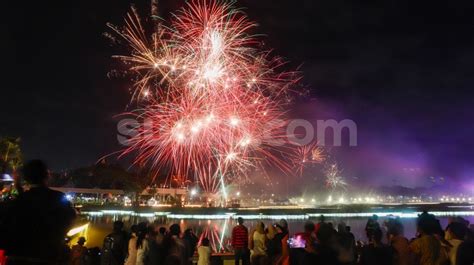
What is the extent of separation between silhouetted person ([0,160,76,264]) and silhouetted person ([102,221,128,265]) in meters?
6.34

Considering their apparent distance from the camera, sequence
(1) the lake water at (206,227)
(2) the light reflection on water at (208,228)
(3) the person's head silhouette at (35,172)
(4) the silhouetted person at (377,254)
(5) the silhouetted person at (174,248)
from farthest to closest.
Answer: (1) the lake water at (206,227), (2) the light reflection on water at (208,228), (5) the silhouetted person at (174,248), (4) the silhouetted person at (377,254), (3) the person's head silhouette at (35,172)

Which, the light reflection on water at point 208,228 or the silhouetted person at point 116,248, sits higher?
the silhouetted person at point 116,248

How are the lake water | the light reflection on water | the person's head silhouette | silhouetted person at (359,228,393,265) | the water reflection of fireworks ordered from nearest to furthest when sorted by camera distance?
the person's head silhouette < silhouetted person at (359,228,393,265) < the water reflection of fireworks < the light reflection on water < the lake water

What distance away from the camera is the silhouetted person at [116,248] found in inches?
360

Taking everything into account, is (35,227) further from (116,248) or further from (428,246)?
(116,248)

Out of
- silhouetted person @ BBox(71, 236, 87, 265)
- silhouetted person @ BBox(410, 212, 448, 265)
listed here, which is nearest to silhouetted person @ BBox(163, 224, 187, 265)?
silhouetted person @ BBox(71, 236, 87, 265)

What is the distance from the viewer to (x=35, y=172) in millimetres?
3379

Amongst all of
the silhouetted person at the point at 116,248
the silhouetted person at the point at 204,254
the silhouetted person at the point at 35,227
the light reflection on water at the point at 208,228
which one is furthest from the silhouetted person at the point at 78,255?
the light reflection on water at the point at 208,228

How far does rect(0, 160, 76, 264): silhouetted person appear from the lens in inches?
120

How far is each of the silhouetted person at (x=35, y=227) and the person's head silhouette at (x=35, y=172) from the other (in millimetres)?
181

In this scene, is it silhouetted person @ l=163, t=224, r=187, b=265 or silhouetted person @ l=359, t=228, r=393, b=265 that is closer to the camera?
silhouetted person @ l=359, t=228, r=393, b=265

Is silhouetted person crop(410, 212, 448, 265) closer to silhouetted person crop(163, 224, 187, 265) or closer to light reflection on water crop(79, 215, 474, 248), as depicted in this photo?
silhouetted person crop(163, 224, 187, 265)

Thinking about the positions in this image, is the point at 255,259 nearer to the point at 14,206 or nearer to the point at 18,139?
the point at 14,206

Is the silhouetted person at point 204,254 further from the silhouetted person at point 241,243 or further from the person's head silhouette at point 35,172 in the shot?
the person's head silhouette at point 35,172
